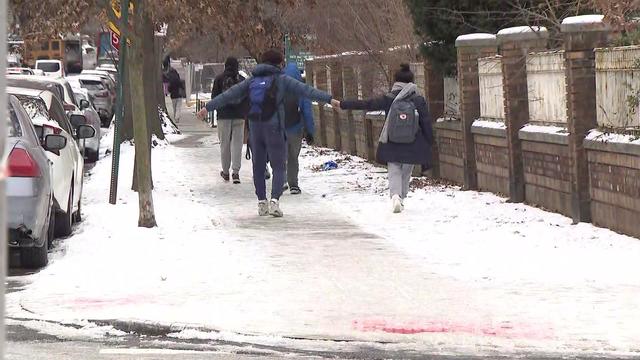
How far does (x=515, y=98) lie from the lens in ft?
50.0

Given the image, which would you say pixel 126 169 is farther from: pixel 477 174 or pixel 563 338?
pixel 563 338

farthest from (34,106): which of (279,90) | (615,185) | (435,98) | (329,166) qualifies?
(329,166)

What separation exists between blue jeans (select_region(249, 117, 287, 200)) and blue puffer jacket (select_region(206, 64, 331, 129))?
0.11 metres

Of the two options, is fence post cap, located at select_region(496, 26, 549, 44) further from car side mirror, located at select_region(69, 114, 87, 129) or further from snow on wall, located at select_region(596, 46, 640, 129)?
car side mirror, located at select_region(69, 114, 87, 129)

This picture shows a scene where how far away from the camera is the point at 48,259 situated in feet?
36.7

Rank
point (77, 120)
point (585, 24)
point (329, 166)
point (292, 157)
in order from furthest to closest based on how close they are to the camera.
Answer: point (329, 166) < point (292, 157) < point (77, 120) < point (585, 24)

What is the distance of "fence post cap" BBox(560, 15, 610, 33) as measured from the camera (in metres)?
12.4

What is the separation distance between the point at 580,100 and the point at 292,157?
5.53 metres

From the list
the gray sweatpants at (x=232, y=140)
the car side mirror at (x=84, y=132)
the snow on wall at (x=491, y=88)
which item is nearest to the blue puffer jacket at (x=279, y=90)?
the car side mirror at (x=84, y=132)

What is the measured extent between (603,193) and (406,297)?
4.00 m

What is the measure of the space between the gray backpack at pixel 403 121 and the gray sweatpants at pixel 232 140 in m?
4.59

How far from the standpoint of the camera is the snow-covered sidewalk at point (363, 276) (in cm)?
783

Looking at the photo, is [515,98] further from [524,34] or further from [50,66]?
[50,66]

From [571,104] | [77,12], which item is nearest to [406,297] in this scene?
[571,104]
